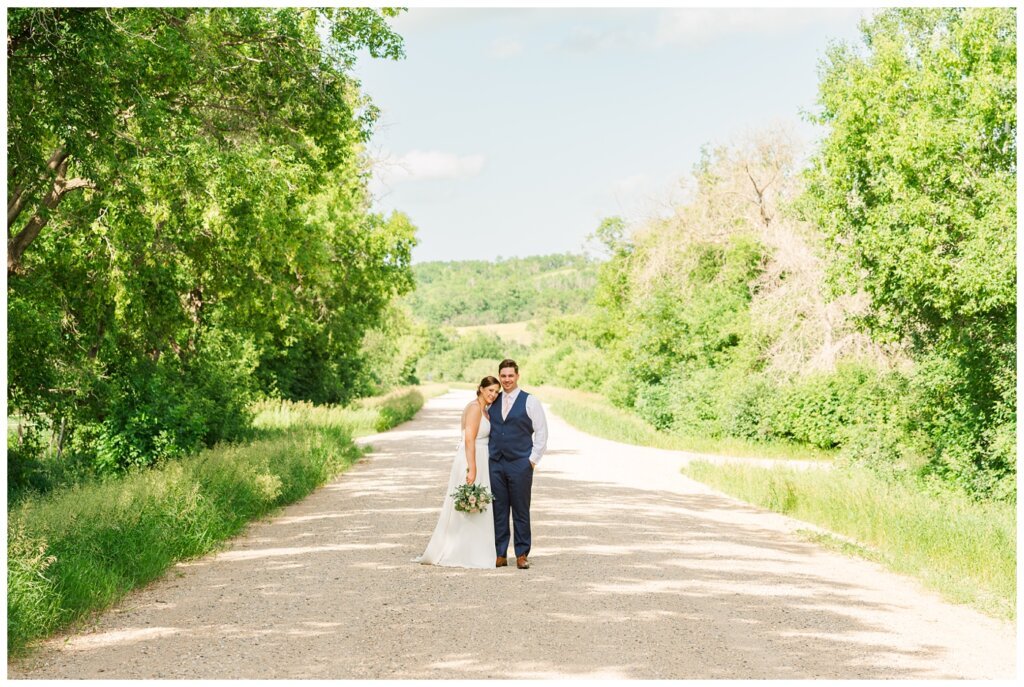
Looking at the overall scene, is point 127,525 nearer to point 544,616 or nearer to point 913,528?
point 544,616

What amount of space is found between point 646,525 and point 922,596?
5332 mm

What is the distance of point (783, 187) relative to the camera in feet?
116

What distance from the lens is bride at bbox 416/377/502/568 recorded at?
35.9ft

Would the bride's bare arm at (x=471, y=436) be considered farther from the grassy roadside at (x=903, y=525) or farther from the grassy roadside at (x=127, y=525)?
the grassy roadside at (x=903, y=525)

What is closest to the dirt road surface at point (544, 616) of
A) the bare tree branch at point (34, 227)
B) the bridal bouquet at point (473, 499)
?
the bridal bouquet at point (473, 499)

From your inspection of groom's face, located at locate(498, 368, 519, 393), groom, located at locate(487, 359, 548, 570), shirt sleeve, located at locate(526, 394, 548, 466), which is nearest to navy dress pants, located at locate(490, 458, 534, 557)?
groom, located at locate(487, 359, 548, 570)

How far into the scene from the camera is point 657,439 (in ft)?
111

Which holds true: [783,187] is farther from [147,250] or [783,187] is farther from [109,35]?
[109,35]

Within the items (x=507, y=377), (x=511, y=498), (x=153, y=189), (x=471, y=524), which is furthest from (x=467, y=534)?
(x=153, y=189)

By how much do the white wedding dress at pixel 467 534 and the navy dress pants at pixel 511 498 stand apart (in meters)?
0.15

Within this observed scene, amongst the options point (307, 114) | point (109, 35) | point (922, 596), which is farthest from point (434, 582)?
point (307, 114)

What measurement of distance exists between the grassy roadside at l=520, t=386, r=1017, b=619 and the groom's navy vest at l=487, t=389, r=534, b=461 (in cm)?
402

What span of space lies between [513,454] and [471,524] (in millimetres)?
901

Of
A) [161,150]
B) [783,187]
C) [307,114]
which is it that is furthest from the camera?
[783,187]
